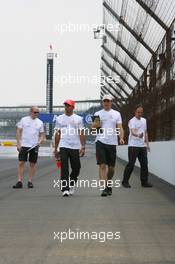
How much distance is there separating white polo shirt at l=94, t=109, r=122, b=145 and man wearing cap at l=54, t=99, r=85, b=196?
29cm

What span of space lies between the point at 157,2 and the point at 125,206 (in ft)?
15.0

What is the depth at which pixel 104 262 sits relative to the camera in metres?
4.69

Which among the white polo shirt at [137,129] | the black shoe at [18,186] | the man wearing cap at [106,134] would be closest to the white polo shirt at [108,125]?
the man wearing cap at [106,134]

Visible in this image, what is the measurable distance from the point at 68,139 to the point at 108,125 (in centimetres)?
62

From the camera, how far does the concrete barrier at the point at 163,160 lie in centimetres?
1255

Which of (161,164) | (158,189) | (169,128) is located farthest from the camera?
(161,164)

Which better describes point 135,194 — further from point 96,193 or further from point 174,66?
point 174,66

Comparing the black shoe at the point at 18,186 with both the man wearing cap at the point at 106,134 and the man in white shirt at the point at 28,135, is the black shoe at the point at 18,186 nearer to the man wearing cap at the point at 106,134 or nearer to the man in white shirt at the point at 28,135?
the man in white shirt at the point at 28,135

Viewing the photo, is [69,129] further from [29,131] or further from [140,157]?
[140,157]

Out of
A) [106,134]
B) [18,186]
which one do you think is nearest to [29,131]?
[18,186]

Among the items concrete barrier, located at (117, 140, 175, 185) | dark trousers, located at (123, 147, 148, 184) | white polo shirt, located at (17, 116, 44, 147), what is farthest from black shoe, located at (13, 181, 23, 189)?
concrete barrier, located at (117, 140, 175, 185)

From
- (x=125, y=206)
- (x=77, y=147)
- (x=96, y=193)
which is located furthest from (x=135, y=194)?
(x=125, y=206)

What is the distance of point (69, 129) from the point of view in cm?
987

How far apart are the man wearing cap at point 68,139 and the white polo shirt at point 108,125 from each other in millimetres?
287
